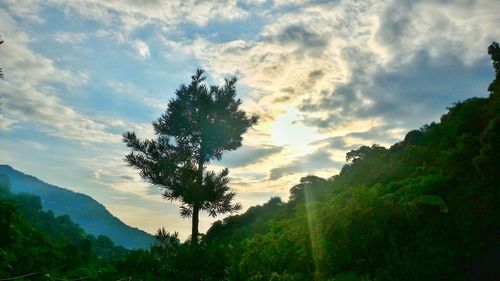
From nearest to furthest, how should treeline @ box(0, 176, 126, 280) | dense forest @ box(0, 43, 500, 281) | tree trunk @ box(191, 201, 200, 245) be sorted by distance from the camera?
dense forest @ box(0, 43, 500, 281) < treeline @ box(0, 176, 126, 280) < tree trunk @ box(191, 201, 200, 245)

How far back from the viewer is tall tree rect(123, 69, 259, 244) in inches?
866

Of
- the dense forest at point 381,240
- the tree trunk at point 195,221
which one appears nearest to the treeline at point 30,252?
the dense forest at point 381,240

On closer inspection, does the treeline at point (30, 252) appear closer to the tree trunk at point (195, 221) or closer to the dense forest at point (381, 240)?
the dense forest at point (381, 240)

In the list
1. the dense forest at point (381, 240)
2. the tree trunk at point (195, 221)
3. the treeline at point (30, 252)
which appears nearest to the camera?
the dense forest at point (381, 240)

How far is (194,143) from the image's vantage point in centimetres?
2305

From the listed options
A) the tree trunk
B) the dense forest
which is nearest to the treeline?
the dense forest

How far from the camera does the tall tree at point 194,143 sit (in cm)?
2200

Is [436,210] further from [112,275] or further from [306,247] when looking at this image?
[112,275]

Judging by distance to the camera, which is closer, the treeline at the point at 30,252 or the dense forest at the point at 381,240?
the dense forest at the point at 381,240

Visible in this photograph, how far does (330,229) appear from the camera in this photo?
10.4 metres

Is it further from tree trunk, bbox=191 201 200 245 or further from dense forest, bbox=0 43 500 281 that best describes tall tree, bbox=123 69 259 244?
dense forest, bbox=0 43 500 281

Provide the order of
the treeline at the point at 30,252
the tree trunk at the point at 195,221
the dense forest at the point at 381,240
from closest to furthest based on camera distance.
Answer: the dense forest at the point at 381,240, the treeline at the point at 30,252, the tree trunk at the point at 195,221

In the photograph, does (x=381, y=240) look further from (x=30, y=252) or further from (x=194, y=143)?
(x=30, y=252)

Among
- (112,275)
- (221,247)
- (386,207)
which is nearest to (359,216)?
(386,207)
